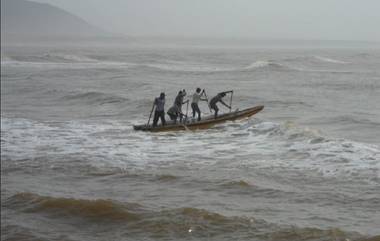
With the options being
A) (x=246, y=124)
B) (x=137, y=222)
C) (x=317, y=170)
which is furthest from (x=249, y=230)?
(x=246, y=124)

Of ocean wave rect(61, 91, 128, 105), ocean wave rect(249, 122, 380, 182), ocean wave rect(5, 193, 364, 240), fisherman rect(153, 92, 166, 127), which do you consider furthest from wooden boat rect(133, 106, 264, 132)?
ocean wave rect(61, 91, 128, 105)

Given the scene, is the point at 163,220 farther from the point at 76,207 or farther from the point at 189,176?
the point at 189,176

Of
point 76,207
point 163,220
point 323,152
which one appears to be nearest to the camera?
point 163,220

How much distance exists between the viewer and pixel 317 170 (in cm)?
1264

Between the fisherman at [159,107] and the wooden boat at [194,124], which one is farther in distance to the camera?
the fisherman at [159,107]

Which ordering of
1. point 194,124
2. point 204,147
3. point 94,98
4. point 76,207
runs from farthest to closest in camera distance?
point 94,98 → point 194,124 → point 204,147 → point 76,207

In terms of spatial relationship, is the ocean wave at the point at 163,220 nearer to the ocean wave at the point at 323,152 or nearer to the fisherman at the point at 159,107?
the ocean wave at the point at 323,152

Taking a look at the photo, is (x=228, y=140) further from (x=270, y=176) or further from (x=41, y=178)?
(x=41, y=178)

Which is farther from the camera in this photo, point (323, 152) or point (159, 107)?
point (159, 107)

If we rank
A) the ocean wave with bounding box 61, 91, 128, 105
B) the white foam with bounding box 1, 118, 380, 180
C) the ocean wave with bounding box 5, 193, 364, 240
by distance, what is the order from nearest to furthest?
the ocean wave with bounding box 5, 193, 364, 240 < the white foam with bounding box 1, 118, 380, 180 < the ocean wave with bounding box 61, 91, 128, 105

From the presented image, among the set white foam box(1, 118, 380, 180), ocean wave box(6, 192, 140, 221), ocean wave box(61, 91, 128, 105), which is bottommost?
ocean wave box(61, 91, 128, 105)

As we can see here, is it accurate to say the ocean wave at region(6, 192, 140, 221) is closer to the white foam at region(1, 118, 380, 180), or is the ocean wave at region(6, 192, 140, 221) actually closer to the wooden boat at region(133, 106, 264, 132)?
the white foam at region(1, 118, 380, 180)

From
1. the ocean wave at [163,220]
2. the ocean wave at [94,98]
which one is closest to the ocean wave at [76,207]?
the ocean wave at [163,220]

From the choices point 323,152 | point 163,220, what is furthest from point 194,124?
point 163,220
